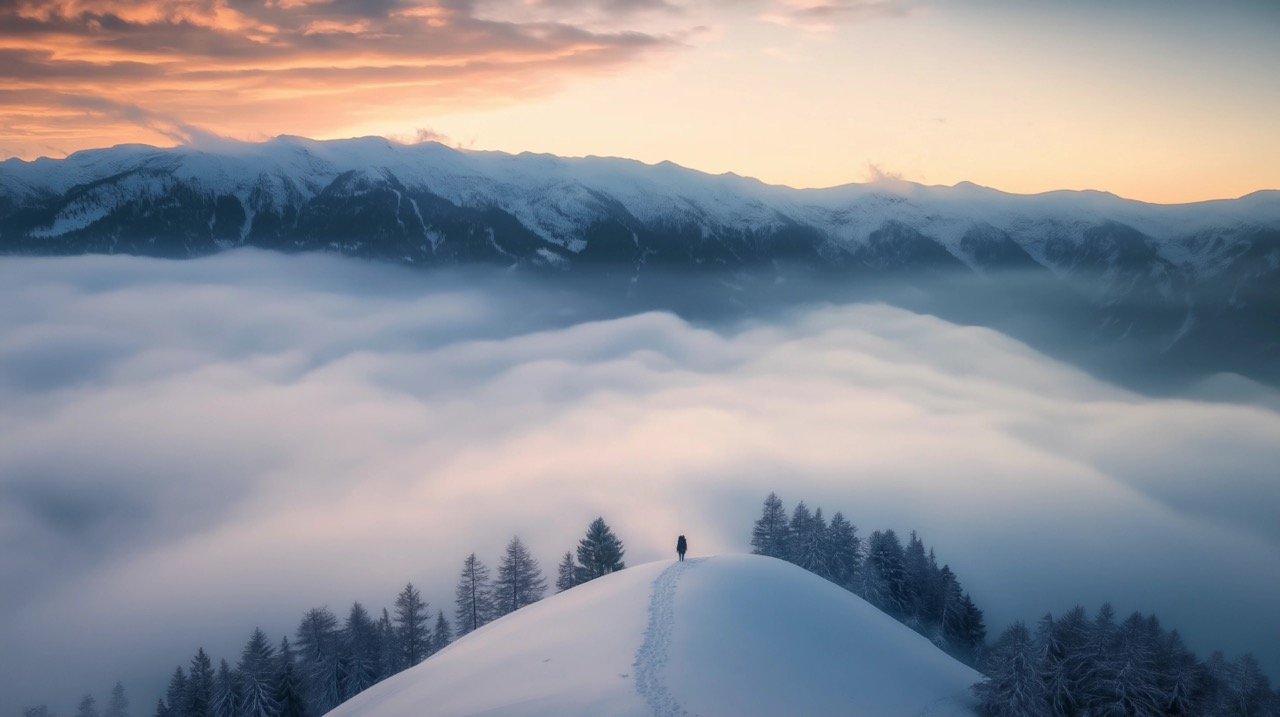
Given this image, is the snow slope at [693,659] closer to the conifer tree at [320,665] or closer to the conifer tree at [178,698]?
the conifer tree at [320,665]

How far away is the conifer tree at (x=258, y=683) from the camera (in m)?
39.7

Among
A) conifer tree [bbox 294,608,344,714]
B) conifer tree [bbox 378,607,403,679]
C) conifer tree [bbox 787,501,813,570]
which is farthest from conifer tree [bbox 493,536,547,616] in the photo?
conifer tree [bbox 787,501,813,570]

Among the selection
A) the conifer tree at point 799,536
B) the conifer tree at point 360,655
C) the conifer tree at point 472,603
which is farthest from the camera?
the conifer tree at point 799,536

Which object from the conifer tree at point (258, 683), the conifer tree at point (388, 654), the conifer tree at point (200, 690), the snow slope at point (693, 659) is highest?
the snow slope at point (693, 659)

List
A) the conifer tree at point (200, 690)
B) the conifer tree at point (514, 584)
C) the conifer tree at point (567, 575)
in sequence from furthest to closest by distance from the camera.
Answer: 1. the conifer tree at point (567, 575)
2. the conifer tree at point (514, 584)
3. the conifer tree at point (200, 690)

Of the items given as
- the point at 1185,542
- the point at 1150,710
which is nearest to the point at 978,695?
the point at 1150,710

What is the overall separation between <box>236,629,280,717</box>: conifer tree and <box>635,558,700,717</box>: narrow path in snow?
24.9m

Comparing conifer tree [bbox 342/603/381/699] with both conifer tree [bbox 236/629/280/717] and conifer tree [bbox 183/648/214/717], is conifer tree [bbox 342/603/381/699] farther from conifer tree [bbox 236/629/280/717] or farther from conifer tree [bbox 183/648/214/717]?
conifer tree [bbox 183/648/214/717]

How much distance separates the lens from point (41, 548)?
5581 inches

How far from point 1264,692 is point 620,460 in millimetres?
168122

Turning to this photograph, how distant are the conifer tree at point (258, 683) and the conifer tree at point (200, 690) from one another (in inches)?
149

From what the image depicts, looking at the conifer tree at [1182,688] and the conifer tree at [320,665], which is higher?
the conifer tree at [1182,688]

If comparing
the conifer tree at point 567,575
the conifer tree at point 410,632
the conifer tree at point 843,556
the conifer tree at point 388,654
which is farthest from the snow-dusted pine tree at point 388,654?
the conifer tree at point 843,556

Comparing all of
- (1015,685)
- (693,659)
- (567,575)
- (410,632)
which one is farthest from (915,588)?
(410,632)
